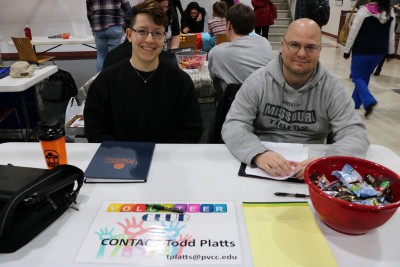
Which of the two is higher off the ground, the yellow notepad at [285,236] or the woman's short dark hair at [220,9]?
the woman's short dark hair at [220,9]

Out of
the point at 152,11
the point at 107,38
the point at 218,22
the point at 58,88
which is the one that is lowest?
the point at 58,88

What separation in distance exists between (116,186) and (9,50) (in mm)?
7705

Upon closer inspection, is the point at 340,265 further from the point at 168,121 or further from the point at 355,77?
the point at 355,77

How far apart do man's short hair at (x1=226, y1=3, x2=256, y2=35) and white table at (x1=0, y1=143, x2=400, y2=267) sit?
1440 millimetres

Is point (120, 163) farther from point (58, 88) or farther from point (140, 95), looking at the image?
point (58, 88)

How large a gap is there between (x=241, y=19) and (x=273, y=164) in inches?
64.5

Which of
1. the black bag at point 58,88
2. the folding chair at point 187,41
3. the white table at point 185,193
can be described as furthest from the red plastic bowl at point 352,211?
the black bag at point 58,88

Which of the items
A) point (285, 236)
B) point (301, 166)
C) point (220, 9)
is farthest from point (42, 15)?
point (285, 236)

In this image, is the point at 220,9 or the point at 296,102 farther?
the point at 220,9

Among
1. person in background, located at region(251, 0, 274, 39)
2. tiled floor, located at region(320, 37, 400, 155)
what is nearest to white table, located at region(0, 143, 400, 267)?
tiled floor, located at region(320, 37, 400, 155)

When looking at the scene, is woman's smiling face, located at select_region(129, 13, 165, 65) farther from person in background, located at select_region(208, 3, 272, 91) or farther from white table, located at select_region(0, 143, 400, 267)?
person in background, located at select_region(208, 3, 272, 91)

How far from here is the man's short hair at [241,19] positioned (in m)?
2.48

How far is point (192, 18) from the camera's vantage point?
5.74 meters

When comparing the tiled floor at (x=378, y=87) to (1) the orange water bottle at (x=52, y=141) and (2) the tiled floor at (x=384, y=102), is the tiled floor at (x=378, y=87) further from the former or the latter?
(1) the orange water bottle at (x=52, y=141)
